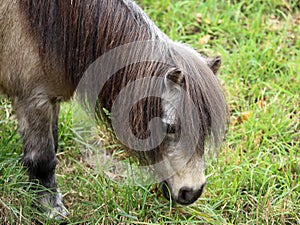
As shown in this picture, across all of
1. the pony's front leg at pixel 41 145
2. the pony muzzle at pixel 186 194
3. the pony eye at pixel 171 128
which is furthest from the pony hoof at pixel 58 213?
the pony eye at pixel 171 128

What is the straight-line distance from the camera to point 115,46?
346 cm

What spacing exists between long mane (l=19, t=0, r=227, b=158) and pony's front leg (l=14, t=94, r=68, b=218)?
297 mm

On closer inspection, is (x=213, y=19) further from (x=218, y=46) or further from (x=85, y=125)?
(x=85, y=125)

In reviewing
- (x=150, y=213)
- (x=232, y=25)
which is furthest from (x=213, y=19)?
(x=150, y=213)

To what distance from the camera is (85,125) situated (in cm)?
479

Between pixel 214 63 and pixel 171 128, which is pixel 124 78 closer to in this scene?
pixel 171 128

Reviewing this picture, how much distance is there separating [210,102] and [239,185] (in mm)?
1165

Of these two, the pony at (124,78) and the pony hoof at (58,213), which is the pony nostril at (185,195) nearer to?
the pony at (124,78)

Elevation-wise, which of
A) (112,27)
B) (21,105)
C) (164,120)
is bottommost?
(21,105)

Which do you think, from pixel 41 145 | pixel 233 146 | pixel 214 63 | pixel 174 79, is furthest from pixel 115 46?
pixel 233 146

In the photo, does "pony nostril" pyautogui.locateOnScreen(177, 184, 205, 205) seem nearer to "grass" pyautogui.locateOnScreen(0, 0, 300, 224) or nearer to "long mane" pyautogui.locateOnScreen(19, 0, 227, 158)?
"long mane" pyautogui.locateOnScreen(19, 0, 227, 158)

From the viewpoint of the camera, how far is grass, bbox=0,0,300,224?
3.93 m

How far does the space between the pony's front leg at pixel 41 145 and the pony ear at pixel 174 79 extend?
0.87m

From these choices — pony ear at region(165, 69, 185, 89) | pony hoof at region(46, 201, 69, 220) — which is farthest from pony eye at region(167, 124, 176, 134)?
pony hoof at region(46, 201, 69, 220)
